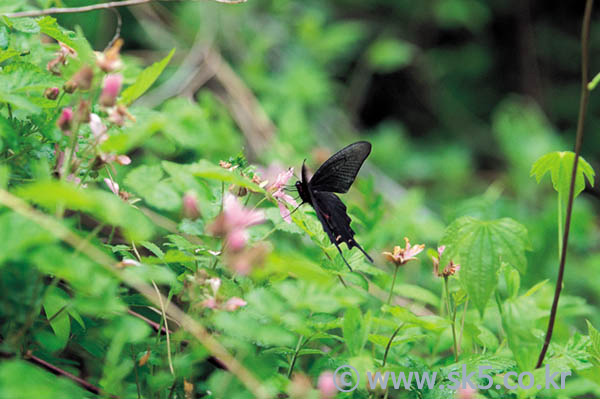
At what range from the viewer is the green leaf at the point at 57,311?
690mm

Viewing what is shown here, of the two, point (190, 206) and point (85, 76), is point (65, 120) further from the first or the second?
point (190, 206)

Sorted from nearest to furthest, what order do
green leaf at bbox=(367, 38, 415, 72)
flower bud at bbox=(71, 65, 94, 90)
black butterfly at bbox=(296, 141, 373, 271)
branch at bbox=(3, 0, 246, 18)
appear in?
flower bud at bbox=(71, 65, 94, 90)
branch at bbox=(3, 0, 246, 18)
black butterfly at bbox=(296, 141, 373, 271)
green leaf at bbox=(367, 38, 415, 72)

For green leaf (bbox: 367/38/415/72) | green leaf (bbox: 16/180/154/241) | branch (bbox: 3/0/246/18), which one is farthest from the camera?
green leaf (bbox: 367/38/415/72)

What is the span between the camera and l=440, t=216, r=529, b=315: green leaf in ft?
2.56

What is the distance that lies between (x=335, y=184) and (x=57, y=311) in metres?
0.46

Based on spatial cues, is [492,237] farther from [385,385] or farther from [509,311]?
[385,385]

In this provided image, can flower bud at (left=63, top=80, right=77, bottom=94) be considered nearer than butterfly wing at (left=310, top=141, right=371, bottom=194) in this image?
Yes

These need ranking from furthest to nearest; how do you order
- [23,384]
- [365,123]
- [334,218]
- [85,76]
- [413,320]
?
[365,123] < [334,218] < [413,320] < [85,76] < [23,384]

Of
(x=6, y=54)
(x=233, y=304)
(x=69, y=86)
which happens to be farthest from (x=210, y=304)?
(x=6, y=54)

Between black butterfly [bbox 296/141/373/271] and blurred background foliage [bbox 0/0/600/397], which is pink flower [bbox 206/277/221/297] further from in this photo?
black butterfly [bbox 296/141/373/271]

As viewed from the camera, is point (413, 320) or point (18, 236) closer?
point (18, 236)

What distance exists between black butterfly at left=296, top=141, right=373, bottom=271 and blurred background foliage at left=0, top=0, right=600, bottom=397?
2.8 inches

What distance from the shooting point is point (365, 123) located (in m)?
4.00

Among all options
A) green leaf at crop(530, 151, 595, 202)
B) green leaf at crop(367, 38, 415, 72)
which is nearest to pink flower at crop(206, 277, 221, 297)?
green leaf at crop(530, 151, 595, 202)
